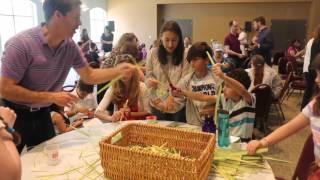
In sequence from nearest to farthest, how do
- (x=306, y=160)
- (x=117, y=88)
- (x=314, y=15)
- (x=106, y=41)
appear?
(x=306, y=160)
(x=117, y=88)
(x=314, y=15)
(x=106, y=41)

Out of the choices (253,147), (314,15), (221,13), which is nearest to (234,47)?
(221,13)

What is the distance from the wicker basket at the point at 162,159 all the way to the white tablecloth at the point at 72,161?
12 centimetres

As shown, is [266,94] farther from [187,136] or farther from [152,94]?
[187,136]

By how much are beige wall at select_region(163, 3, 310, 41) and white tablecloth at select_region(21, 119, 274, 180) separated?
10.0m

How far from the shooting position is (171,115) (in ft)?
8.72

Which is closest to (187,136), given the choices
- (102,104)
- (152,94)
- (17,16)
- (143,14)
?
(152,94)

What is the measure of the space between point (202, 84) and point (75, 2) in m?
1.19

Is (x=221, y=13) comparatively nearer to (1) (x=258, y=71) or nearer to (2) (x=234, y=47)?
(2) (x=234, y=47)

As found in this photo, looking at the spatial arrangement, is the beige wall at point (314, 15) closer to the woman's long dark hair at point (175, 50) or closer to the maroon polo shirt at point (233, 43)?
the maroon polo shirt at point (233, 43)

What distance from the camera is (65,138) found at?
1914 mm

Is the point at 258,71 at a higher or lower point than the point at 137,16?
lower

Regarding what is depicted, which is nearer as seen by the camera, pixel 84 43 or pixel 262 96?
pixel 262 96

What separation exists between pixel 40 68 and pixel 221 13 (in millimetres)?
10168

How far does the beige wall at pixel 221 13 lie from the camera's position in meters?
10.4
